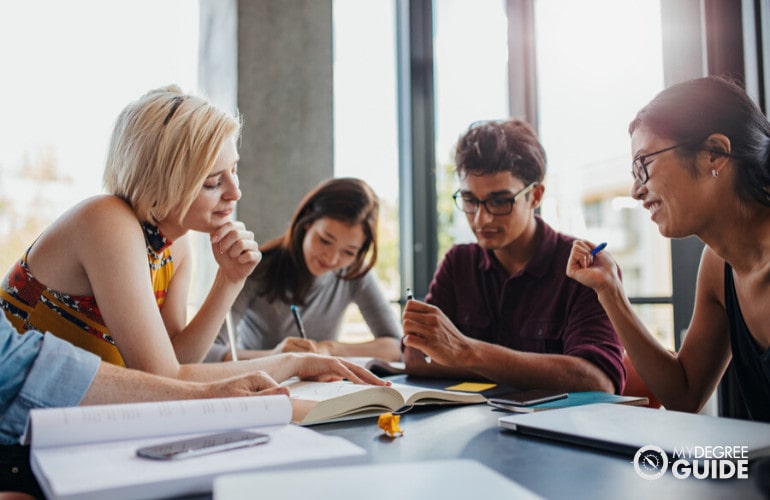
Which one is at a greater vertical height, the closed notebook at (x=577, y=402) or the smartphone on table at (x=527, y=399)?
the smartphone on table at (x=527, y=399)

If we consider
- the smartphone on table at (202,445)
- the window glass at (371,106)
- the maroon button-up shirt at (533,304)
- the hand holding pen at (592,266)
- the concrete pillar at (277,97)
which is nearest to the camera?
the smartphone on table at (202,445)

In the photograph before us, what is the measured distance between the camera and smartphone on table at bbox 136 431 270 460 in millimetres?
737

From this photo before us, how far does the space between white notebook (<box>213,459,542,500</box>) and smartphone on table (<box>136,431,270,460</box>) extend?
9 centimetres

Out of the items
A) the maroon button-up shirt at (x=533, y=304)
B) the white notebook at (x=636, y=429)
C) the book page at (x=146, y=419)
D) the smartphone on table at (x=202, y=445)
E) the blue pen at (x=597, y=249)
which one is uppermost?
the blue pen at (x=597, y=249)

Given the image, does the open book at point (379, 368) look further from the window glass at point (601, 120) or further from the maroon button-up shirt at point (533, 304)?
the window glass at point (601, 120)

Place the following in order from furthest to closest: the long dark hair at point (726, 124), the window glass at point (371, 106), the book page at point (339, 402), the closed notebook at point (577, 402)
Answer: the window glass at point (371, 106) → the long dark hair at point (726, 124) → the closed notebook at point (577, 402) → the book page at point (339, 402)

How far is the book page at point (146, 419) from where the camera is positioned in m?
0.79

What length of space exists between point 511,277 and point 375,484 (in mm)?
1400

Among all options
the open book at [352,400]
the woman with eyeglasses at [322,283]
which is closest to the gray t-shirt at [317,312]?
the woman with eyeglasses at [322,283]

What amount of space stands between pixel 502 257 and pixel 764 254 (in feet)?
2.79

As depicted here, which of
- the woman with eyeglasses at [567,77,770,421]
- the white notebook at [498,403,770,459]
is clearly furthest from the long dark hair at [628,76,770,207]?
the white notebook at [498,403,770,459]

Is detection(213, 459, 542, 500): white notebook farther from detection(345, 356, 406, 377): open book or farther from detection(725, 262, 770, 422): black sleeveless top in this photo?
detection(345, 356, 406, 377): open book

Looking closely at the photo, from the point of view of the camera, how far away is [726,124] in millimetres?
1358

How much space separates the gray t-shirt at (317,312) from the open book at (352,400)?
1.40 metres
